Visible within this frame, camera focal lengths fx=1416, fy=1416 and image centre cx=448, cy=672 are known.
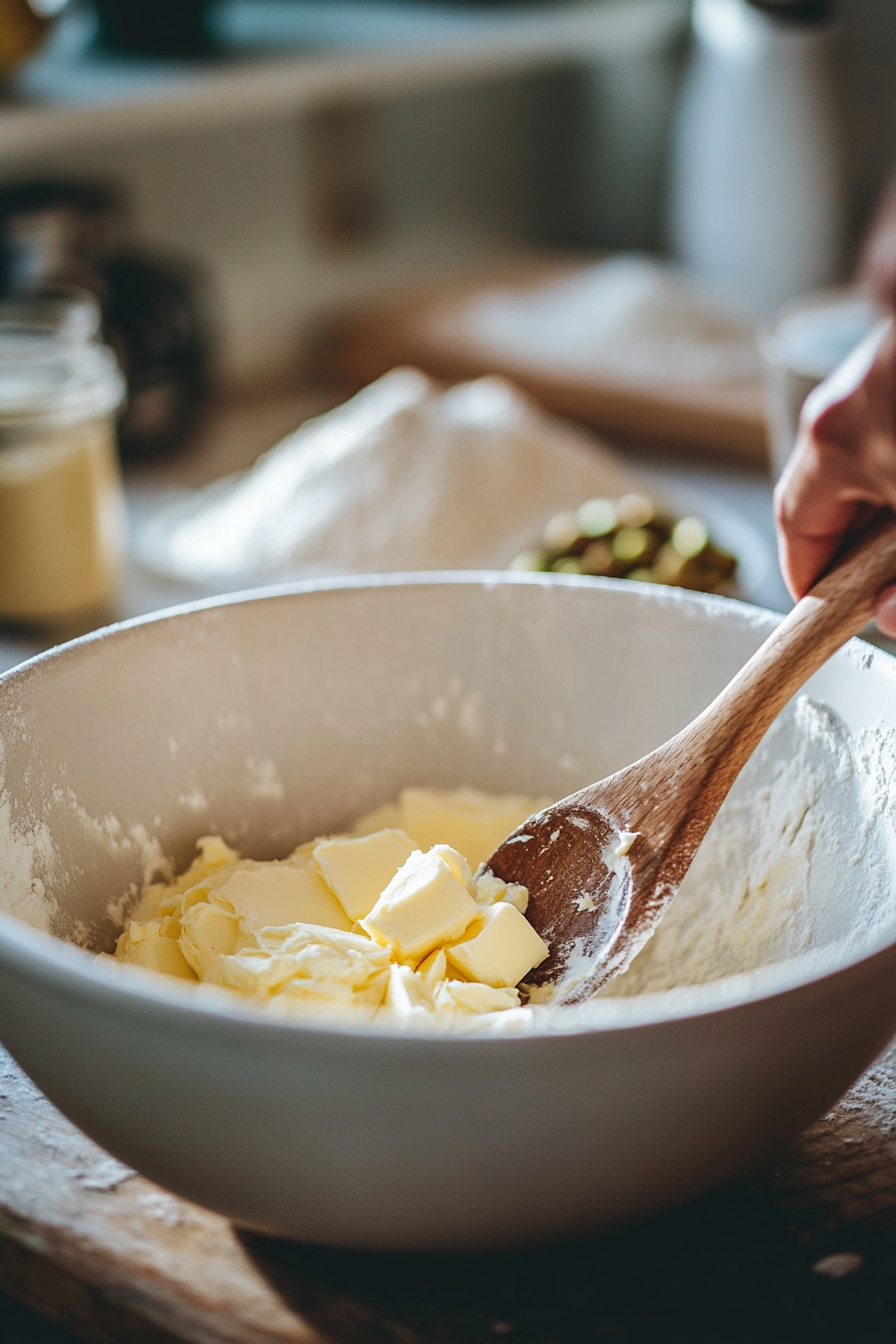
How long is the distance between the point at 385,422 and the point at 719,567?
1.20 ft

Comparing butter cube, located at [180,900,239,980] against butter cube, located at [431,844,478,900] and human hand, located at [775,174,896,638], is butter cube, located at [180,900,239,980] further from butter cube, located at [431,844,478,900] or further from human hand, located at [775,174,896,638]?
human hand, located at [775,174,896,638]

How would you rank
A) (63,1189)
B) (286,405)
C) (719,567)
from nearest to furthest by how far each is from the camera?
(63,1189) < (719,567) < (286,405)

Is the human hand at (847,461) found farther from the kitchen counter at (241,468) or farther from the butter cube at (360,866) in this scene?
the kitchen counter at (241,468)

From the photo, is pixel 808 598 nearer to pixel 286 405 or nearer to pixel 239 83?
→ pixel 239 83

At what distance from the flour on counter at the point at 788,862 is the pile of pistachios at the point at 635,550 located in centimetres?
39

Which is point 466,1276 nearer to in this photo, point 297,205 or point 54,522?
point 54,522

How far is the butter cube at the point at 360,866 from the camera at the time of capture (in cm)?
66

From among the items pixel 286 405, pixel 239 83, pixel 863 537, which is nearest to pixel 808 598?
pixel 863 537

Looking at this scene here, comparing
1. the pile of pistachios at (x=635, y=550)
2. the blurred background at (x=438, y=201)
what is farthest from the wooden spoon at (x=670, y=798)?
the blurred background at (x=438, y=201)

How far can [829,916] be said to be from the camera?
610mm

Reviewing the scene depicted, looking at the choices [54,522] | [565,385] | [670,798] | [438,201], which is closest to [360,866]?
[670,798]

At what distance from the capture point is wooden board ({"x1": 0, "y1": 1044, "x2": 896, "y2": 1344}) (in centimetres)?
48

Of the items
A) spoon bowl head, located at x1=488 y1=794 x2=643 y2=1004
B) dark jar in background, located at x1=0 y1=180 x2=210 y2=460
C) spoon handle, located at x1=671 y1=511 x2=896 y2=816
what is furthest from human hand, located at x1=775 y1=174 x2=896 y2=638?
dark jar in background, located at x1=0 y1=180 x2=210 y2=460

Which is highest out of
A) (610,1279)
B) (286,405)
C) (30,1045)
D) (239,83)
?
(239,83)
